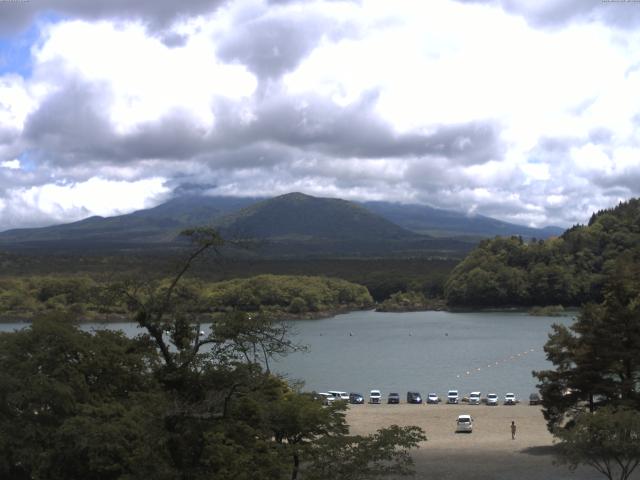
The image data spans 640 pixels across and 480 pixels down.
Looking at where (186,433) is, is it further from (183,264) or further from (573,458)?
(573,458)

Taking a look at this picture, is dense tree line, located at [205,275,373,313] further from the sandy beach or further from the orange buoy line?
the sandy beach

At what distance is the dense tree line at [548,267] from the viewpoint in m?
107

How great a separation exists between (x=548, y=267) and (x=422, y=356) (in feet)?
181

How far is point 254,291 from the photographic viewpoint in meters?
100

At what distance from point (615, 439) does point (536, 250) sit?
107358 millimetres

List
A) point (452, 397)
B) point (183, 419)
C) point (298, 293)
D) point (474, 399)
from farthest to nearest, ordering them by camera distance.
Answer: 1. point (298, 293)
2. point (452, 397)
3. point (474, 399)
4. point (183, 419)

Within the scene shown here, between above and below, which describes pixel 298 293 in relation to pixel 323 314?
above

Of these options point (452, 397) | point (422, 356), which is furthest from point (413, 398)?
point (422, 356)

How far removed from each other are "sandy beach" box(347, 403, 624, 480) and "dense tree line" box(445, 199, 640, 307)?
240ft

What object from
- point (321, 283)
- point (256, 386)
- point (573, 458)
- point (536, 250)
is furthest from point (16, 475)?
point (536, 250)

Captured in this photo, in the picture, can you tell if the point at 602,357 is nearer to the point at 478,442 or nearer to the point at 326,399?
the point at 478,442

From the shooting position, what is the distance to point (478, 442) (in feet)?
89.3

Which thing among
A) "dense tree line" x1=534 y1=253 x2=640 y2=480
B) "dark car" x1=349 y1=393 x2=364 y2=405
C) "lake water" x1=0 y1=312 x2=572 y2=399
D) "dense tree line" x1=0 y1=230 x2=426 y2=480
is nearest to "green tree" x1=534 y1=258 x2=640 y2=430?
"dense tree line" x1=534 y1=253 x2=640 y2=480

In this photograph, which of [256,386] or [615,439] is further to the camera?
[615,439]
